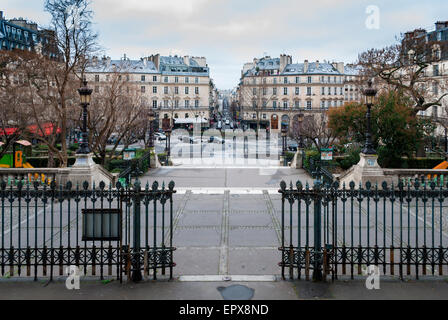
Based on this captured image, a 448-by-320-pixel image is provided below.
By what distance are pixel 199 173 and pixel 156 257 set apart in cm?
1796

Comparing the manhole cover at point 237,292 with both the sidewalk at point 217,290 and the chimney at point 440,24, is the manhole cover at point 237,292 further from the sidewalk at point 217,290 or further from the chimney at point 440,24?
the chimney at point 440,24

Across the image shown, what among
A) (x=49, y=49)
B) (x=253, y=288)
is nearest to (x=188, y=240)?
(x=253, y=288)

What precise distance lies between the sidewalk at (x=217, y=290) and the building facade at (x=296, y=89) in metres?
82.2

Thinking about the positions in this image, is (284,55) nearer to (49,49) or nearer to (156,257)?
(49,49)

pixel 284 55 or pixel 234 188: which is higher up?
pixel 284 55

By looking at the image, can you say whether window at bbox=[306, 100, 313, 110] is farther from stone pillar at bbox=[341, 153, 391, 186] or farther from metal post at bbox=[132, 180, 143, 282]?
metal post at bbox=[132, 180, 143, 282]

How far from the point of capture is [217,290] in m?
6.89

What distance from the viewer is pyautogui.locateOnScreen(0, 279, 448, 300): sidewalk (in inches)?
262

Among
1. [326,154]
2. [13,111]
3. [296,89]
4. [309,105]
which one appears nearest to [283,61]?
[296,89]

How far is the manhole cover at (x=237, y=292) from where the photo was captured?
660cm
